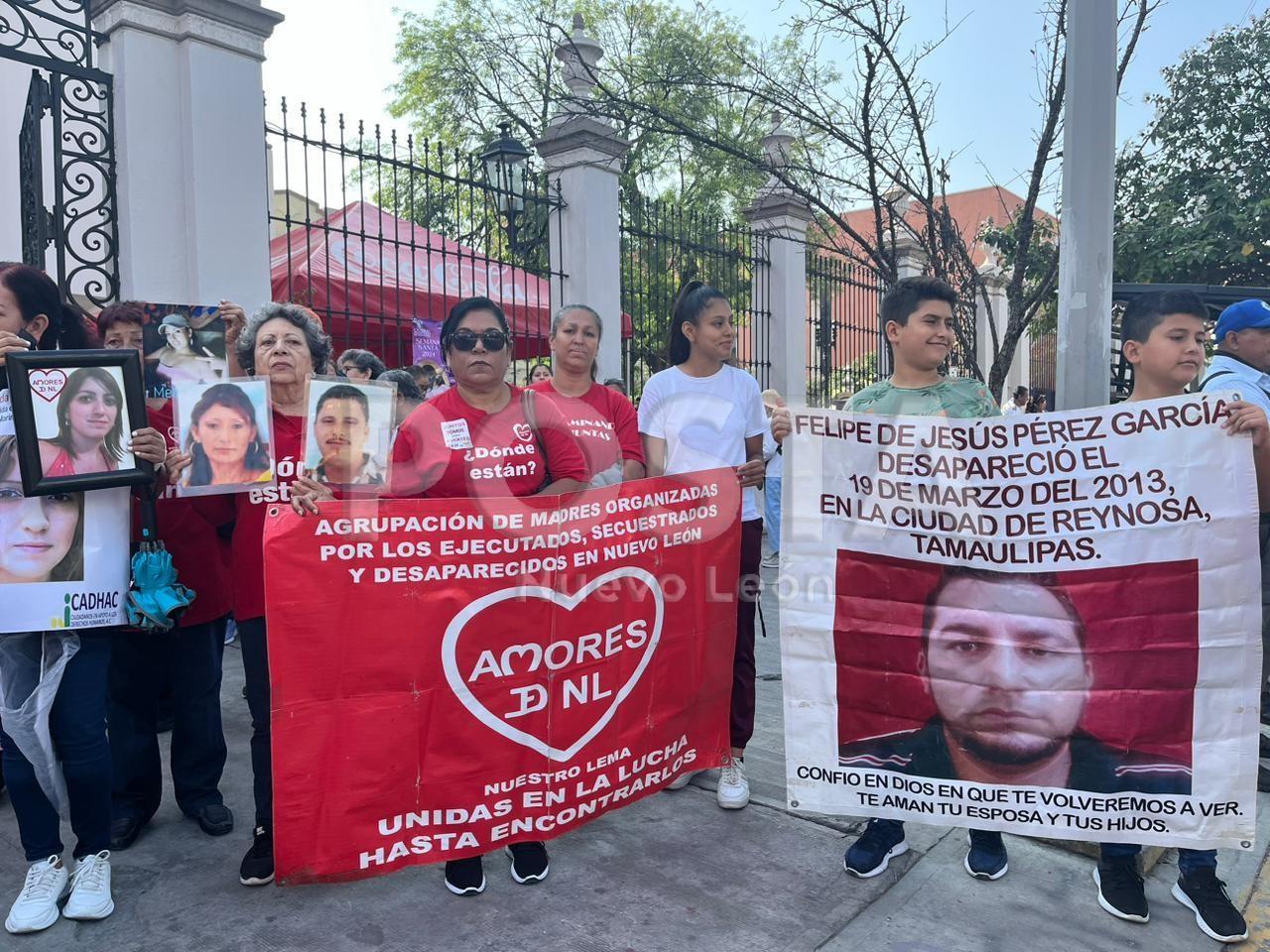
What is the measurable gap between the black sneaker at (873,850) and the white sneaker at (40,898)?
2439 mm

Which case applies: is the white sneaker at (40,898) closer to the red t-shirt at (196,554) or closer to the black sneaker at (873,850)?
the red t-shirt at (196,554)

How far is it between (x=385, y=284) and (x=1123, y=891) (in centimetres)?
659

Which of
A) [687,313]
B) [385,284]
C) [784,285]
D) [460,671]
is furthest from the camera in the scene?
[784,285]

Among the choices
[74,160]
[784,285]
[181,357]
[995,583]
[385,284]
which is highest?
[784,285]

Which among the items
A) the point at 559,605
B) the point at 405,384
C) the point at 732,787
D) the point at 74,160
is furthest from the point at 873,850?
the point at 74,160

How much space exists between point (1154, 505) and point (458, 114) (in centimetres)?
2346

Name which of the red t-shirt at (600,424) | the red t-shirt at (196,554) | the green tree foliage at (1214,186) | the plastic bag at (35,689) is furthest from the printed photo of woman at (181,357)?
the green tree foliage at (1214,186)

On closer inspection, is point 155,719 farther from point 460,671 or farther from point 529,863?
point 529,863

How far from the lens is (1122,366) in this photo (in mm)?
5773

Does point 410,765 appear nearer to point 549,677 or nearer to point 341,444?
point 549,677

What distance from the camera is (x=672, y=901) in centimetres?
283

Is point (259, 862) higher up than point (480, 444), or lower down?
lower down

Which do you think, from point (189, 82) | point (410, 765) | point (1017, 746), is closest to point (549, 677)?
point (410, 765)

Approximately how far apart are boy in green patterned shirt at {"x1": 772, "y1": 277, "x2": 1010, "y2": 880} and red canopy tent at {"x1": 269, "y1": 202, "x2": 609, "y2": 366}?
4563mm
